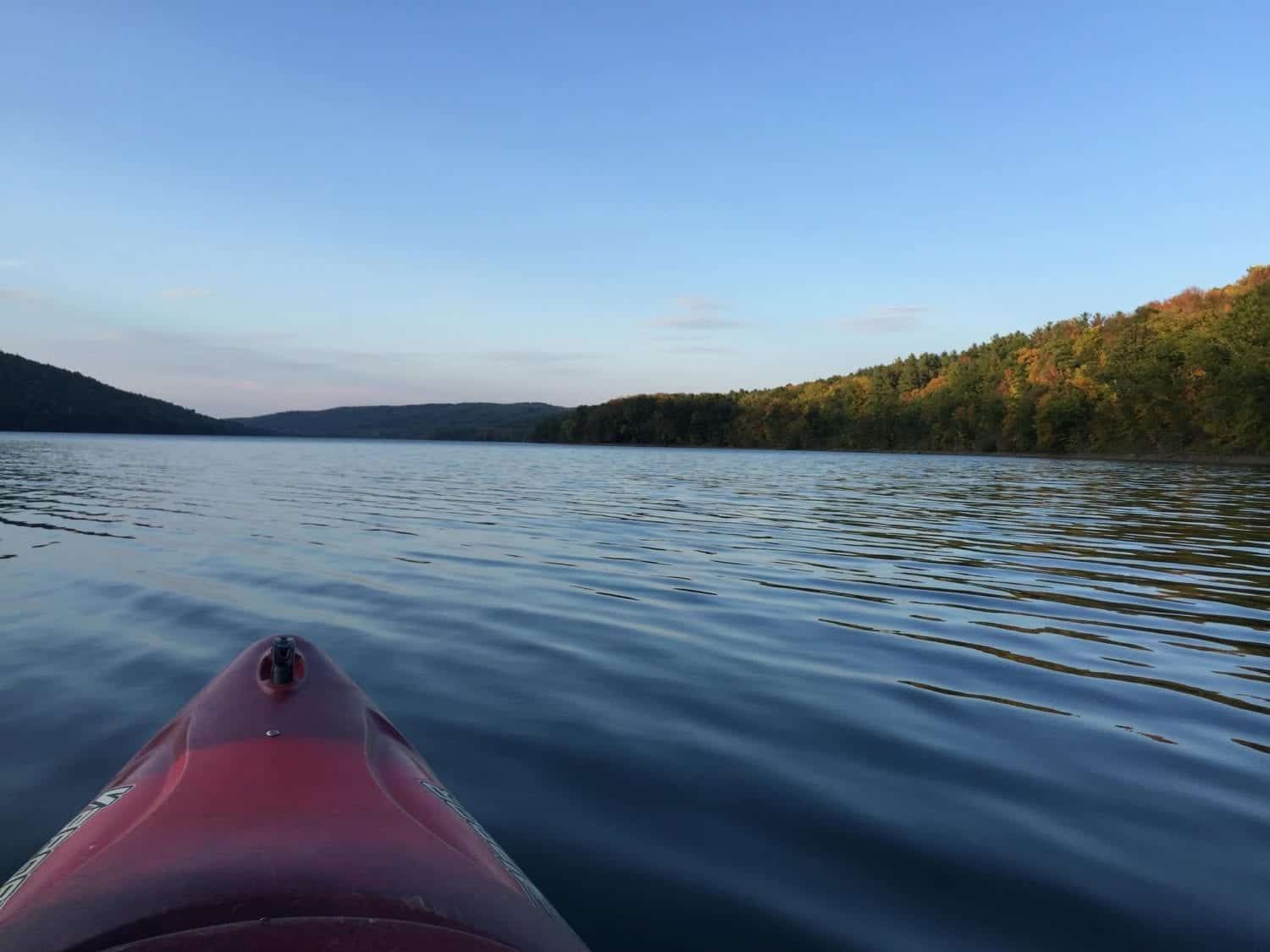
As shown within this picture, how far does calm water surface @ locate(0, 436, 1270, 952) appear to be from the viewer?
380 centimetres

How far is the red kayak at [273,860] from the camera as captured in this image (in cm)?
212

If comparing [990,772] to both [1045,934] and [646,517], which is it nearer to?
[1045,934]

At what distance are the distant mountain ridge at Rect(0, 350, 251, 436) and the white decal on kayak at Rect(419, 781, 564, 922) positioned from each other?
603 ft

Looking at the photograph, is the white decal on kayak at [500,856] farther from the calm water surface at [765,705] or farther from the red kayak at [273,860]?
the calm water surface at [765,705]

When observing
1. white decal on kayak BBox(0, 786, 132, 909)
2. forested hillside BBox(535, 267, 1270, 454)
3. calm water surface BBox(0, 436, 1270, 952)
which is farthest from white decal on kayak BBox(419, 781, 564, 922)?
forested hillside BBox(535, 267, 1270, 454)

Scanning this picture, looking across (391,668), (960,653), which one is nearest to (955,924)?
(960,653)

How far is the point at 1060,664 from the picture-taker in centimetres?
766

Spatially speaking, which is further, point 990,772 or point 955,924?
point 990,772

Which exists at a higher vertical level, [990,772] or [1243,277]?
[1243,277]

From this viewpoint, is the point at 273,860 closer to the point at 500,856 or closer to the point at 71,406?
the point at 500,856

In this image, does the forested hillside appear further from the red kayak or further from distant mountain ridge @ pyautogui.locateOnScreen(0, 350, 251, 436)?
distant mountain ridge @ pyautogui.locateOnScreen(0, 350, 251, 436)

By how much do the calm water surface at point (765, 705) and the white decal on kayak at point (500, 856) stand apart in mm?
814

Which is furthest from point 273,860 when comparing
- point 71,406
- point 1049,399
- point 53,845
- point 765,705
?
point 71,406

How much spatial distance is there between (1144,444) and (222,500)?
89.9 meters
